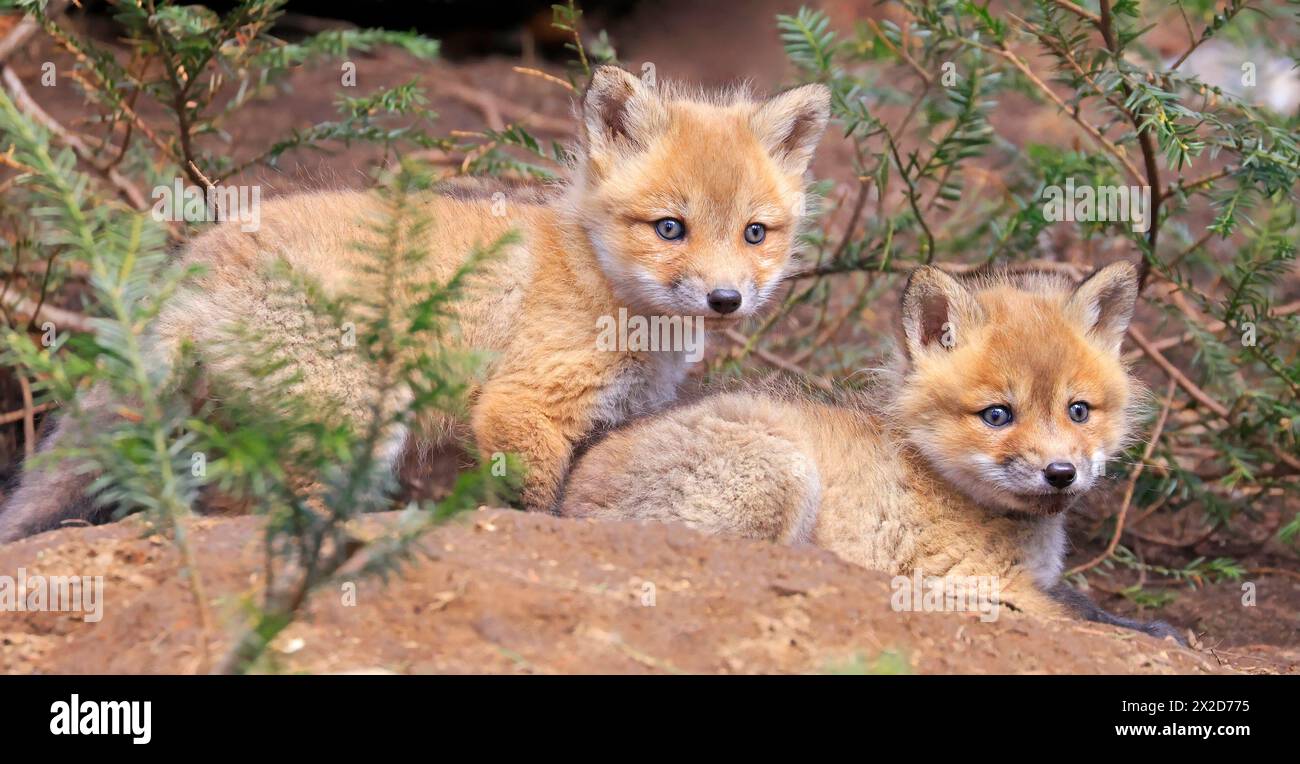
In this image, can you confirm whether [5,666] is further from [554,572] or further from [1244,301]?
[1244,301]

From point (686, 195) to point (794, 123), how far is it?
85 centimetres

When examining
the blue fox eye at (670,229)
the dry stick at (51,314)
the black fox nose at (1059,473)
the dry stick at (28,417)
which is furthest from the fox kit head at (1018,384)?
the dry stick at (51,314)

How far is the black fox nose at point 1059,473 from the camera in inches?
180

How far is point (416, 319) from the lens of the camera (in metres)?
2.76

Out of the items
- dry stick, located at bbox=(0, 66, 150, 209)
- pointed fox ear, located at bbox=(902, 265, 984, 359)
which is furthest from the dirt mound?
dry stick, located at bbox=(0, 66, 150, 209)

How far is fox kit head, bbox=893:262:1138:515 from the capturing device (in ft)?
15.5

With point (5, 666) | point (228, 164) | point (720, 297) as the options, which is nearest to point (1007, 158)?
point (720, 297)

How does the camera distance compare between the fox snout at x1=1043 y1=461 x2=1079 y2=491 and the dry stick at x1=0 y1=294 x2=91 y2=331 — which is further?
the dry stick at x1=0 y1=294 x2=91 y2=331

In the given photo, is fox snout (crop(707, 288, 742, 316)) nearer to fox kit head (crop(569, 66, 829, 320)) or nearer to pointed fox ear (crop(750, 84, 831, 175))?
fox kit head (crop(569, 66, 829, 320))

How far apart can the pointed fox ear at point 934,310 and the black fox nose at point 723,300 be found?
2.33 feet

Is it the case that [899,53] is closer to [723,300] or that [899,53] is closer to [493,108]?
[723,300]

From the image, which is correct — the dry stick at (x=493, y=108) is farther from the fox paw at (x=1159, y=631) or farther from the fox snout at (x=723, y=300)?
the fox paw at (x=1159, y=631)

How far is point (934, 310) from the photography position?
5.08 m
